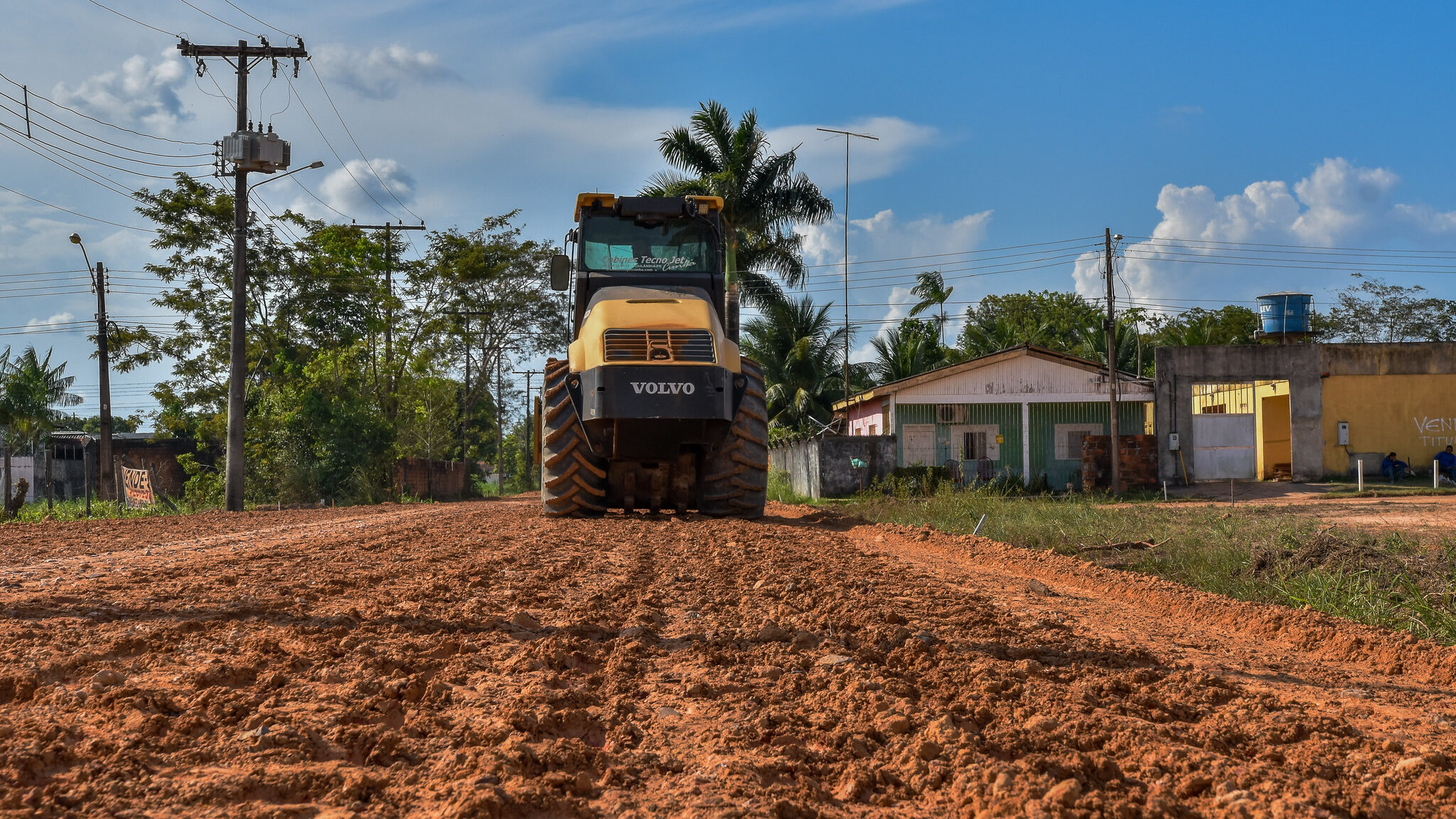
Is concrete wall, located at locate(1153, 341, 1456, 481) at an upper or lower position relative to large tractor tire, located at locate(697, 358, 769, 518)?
upper

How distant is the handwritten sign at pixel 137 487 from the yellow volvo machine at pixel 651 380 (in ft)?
39.2

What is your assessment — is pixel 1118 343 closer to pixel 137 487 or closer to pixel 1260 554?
pixel 137 487

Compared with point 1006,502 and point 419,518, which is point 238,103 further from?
point 1006,502

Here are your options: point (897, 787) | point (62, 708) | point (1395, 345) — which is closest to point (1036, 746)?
point (897, 787)

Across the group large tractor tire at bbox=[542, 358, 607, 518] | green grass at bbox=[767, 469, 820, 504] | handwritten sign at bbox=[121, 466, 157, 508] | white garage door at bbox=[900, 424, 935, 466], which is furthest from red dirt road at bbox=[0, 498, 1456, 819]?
white garage door at bbox=[900, 424, 935, 466]

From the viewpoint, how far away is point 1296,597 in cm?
649

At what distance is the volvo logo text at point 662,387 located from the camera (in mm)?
10250

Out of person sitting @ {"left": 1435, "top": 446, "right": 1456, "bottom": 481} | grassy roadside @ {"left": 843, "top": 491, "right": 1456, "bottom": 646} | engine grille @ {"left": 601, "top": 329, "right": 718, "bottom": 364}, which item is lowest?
grassy roadside @ {"left": 843, "top": 491, "right": 1456, "bottom": 646}

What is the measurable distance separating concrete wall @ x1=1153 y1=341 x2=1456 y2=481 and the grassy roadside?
44.4ft

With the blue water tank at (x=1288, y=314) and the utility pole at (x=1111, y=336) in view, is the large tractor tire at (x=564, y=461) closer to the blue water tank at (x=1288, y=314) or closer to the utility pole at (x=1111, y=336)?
the utility pole at (x=1111, y=336)

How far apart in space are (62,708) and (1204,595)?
6.24 metres

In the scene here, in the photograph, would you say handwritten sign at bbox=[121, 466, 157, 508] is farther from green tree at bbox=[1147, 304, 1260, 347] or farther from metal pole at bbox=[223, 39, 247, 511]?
green tree at bbox=[1147, 304, 1260, 347]

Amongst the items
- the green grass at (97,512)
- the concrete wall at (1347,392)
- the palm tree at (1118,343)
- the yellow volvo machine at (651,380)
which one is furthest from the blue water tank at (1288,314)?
the green grass at (97,512)

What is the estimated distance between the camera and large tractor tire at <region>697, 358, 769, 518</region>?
11.3 meters
